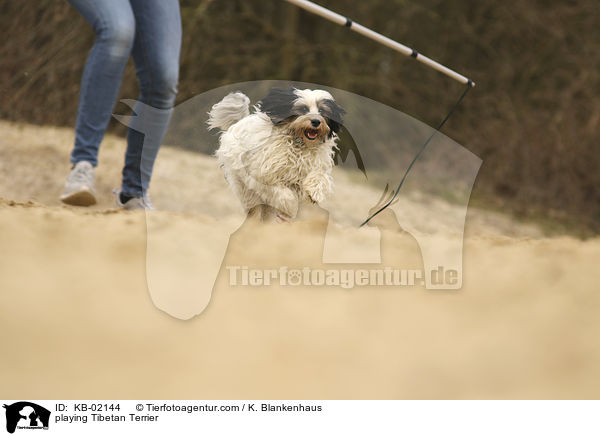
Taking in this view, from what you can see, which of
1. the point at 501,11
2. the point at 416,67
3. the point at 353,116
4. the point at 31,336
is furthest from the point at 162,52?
the point at 501,11

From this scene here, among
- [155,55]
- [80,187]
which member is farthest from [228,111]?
[80,187]

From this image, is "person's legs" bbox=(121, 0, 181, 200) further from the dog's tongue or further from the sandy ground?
the dog's tongue

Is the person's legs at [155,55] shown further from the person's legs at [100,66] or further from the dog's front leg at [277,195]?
the dog's front leg at [277,195]

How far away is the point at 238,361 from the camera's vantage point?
1.23 meters

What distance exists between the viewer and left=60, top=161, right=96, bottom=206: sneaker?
95.2 inches

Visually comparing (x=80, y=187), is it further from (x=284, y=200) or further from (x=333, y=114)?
(x=333, y=114)

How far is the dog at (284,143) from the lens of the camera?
1.66m

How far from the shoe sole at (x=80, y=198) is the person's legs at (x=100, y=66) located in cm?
16

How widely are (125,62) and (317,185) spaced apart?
48.7 inches

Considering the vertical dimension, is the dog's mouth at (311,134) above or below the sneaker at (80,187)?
below

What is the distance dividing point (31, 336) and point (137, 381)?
28 cm
